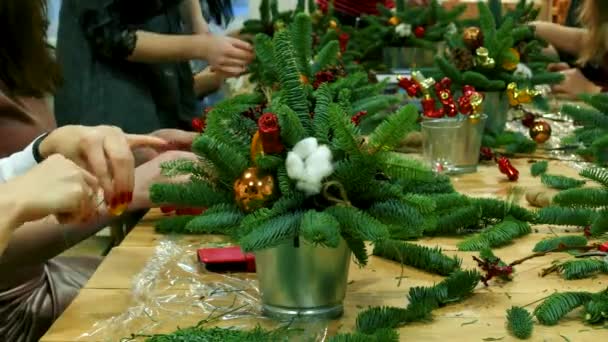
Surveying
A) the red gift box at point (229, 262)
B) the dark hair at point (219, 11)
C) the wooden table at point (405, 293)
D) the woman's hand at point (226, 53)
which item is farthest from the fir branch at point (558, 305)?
the dark hair at point (219, 11)

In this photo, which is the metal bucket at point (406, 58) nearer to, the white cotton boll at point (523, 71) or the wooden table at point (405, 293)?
the white cotton boll at point (523, 71)

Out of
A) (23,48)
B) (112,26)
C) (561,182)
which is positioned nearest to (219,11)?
(112,26)

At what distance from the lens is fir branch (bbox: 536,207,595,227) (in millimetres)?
1214

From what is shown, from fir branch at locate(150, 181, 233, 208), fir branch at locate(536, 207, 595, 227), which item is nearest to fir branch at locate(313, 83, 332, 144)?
fir branch at locate(150, 181, 233, 208)

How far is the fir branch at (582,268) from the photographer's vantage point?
3.45 feet

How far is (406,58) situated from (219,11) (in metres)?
0.62

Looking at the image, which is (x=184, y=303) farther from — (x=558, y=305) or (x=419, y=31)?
(x=419, y=31)

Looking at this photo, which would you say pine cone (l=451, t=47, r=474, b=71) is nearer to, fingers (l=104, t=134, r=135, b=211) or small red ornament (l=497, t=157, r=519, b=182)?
small red ornament (l=497, t=157, r=519, b=182)

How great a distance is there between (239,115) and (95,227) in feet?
1.80

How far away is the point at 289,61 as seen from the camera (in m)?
0.92

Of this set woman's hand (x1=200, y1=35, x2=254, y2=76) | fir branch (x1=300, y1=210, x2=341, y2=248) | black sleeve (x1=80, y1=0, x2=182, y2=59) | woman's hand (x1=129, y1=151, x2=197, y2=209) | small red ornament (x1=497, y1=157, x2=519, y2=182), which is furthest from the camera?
woman's hand (x1=200, y1=35, x2=254, y2=76)

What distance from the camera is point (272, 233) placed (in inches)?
33.1

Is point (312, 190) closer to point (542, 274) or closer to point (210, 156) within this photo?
point (210, 156)

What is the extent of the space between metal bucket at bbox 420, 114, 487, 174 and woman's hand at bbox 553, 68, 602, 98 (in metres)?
1.05
